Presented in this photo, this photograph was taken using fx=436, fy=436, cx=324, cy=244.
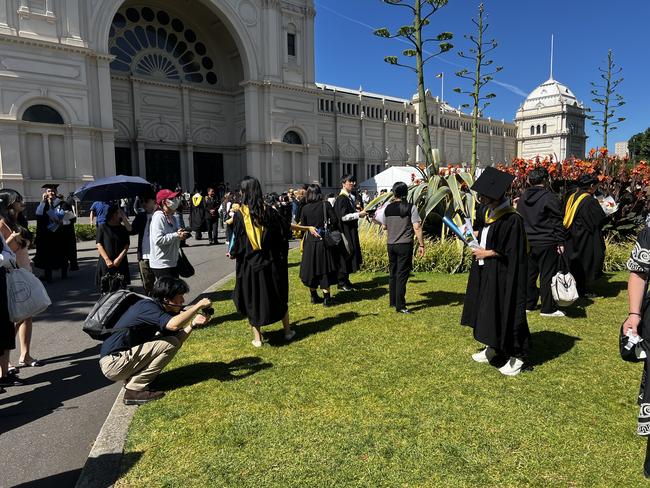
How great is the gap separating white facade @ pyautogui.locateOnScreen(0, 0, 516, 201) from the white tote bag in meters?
20.2

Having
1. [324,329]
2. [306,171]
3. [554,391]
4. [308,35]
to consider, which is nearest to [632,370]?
[554,391]

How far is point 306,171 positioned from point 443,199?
874 inches

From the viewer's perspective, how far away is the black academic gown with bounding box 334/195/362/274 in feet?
25.9

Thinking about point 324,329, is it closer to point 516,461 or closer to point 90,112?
point 516,461

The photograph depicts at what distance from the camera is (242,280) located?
17.1 feet

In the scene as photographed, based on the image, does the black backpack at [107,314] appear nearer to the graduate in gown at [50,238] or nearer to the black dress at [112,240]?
the black dress at [112,240]

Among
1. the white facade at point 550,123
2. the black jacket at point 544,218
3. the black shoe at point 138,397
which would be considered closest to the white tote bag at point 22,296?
the black shoe at point 138,397

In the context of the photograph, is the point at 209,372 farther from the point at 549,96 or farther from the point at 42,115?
the point at 549,96

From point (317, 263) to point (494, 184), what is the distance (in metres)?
3.48

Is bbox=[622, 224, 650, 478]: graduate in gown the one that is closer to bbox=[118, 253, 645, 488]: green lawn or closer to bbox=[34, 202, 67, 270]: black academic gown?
bbox=[118, 253, 645, 488]: green lawn

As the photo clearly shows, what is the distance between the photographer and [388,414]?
3.68 metres

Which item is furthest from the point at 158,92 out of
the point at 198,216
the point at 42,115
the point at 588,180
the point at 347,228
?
the point at 588,180

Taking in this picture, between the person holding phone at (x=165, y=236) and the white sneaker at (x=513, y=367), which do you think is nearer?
the white sneaker at (x=513, y=367)

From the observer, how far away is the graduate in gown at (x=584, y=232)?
7070 millimetres
